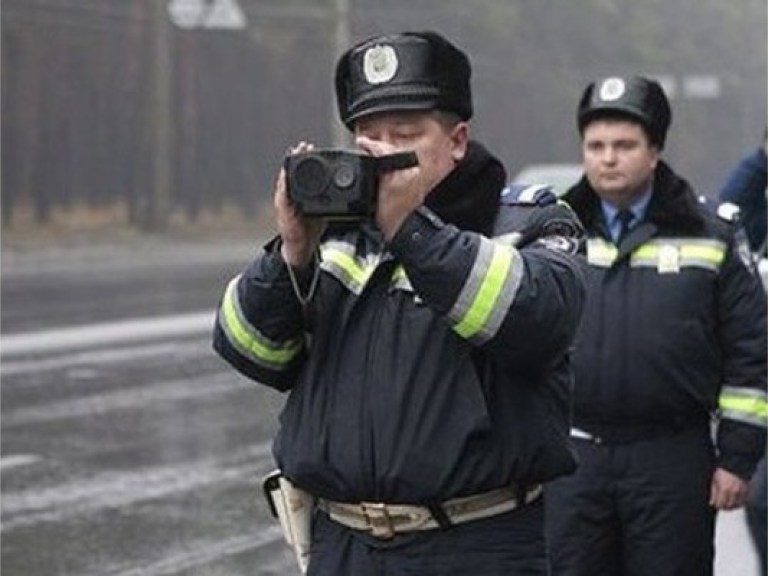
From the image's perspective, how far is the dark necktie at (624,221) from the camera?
4664mm

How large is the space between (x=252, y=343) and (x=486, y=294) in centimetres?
51

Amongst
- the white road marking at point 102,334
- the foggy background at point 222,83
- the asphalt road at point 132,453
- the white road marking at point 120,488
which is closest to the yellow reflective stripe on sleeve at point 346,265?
the asphalt road at point 132,453

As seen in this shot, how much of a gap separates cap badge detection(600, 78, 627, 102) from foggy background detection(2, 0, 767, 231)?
23956 millimetres

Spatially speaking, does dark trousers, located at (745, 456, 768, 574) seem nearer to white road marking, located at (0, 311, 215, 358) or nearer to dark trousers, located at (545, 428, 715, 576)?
dark trousers, located at (545, 428, 715, 576)

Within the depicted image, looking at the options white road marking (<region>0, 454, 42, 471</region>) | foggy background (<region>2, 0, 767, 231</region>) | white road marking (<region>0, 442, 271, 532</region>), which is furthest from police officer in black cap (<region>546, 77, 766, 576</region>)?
foggy background (<region>2, 0, 767, 231</region>)

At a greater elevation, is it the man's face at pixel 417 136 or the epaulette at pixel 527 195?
the man's face at pixel 417 136

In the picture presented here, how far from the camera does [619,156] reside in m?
4.64

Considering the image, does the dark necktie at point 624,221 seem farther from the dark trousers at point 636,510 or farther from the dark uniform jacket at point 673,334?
the dark trousers at point 636,510

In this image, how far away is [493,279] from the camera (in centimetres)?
315

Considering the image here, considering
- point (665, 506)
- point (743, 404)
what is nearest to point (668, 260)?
point (743, 404)

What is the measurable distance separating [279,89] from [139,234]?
321 inches

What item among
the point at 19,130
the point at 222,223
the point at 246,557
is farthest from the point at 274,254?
the point at 222,223

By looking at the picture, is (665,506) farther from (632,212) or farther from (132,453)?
(132,453)

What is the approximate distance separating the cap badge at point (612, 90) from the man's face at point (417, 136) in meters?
1.44
